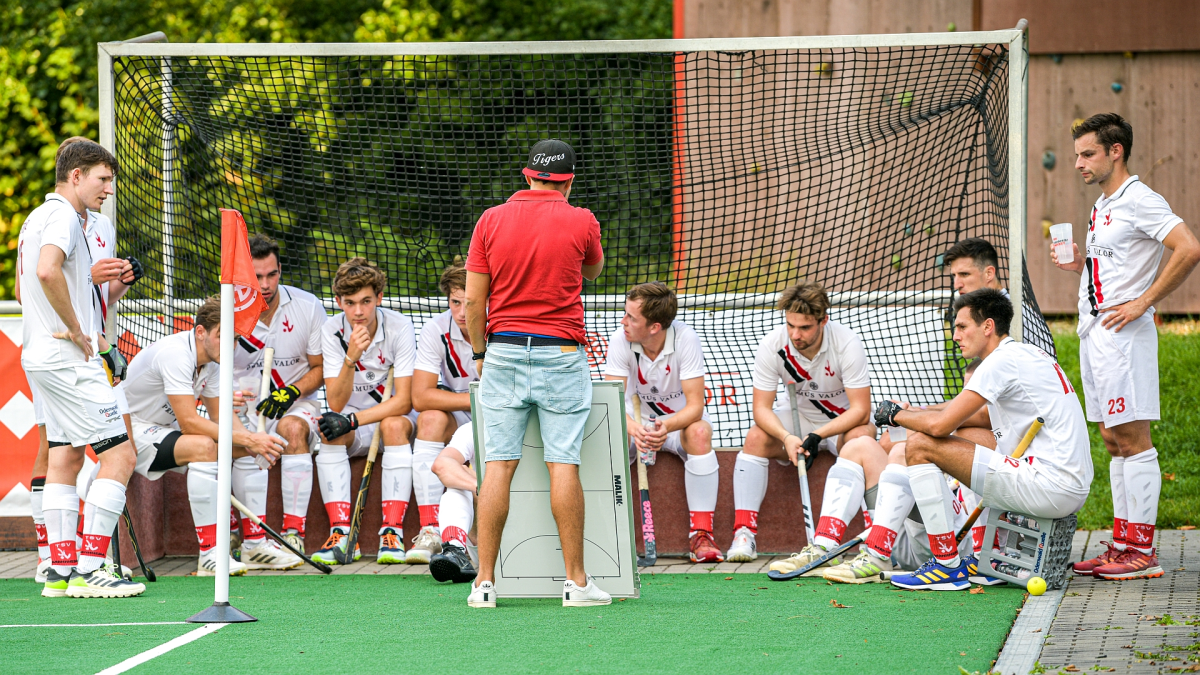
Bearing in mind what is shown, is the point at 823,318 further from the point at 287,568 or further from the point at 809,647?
the point at 287,568

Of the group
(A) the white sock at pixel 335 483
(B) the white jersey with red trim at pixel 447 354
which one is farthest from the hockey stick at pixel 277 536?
(B) the white jersey with red trim at pixel 447 354

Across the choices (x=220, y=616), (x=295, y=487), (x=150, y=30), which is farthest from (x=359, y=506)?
(x=150, y=30)

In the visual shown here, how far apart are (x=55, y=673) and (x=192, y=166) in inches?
195

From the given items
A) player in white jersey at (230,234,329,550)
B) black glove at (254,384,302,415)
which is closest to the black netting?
player in white jersey at (230,234,329,550)

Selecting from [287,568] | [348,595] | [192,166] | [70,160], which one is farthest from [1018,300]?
[192,166]

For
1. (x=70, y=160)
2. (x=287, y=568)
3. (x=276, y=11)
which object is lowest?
(x=287, y=568)

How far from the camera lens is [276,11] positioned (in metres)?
16.9

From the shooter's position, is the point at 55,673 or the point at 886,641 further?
the point at 886,641

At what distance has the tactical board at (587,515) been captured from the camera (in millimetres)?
4723

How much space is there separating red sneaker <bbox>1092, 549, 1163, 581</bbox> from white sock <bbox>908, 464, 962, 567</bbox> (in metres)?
0.66

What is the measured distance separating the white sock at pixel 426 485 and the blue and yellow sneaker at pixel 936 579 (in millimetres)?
2357

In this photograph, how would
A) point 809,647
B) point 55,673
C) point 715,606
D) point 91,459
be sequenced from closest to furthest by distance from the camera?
point 55,673 < point 809,647 < point 715,606 < point 91,459

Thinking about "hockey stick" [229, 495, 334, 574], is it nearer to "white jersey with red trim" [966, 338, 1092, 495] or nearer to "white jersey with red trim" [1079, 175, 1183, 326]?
"white jersey with red trim" [966, 338, 1092, 495]

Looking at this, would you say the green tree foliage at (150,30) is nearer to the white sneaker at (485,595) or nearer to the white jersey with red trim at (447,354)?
the white jersey with red trim at (447,354)
